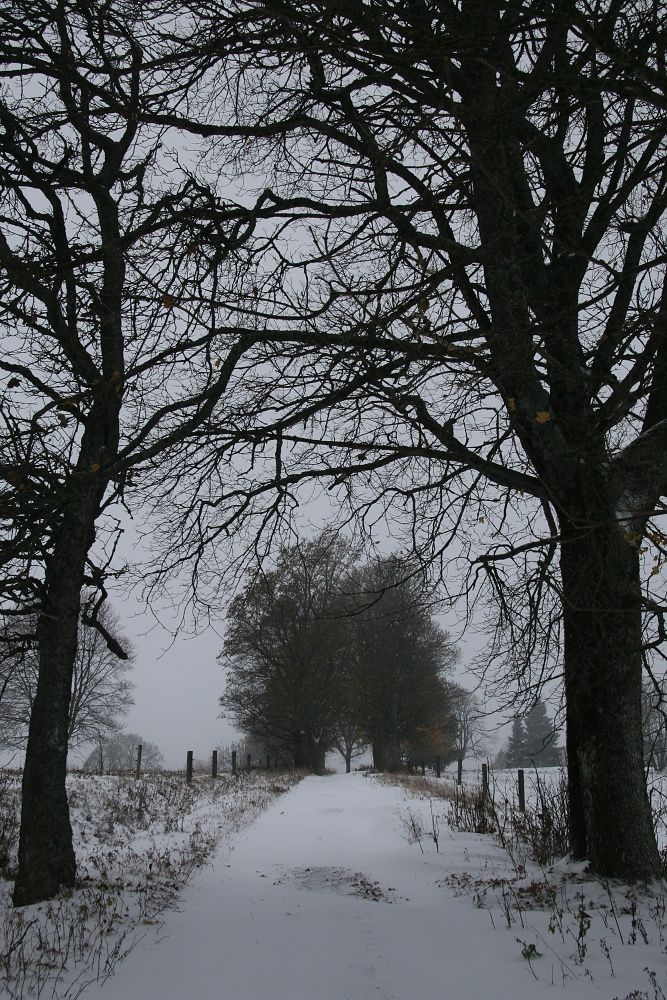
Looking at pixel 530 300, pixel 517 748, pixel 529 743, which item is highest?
pixel 530 300

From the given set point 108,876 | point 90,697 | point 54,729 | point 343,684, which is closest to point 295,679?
point 343,684

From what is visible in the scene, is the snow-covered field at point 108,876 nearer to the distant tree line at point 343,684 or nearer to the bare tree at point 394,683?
the distant tree line at point 343,684

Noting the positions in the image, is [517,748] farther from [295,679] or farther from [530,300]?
[530,300]

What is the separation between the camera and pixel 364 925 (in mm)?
5156

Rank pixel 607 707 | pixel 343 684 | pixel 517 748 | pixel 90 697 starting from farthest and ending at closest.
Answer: pixel 517 748 → pixel 90 697 → pixel 343 684 → pixel 607 707

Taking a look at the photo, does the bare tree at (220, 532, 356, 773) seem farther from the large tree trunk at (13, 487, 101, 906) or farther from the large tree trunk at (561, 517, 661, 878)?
the large tree trunk at (561, 517, 661, 878)

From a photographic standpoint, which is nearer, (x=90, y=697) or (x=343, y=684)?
(x=343, y=684)

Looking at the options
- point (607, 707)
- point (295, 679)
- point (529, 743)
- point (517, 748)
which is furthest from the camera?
point (517, 748)

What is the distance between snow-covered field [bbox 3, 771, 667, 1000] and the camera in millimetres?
3693

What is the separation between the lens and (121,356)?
6344 mm

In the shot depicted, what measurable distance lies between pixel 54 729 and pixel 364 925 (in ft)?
10.5

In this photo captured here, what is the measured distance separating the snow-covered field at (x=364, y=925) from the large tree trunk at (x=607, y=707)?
1.13ft

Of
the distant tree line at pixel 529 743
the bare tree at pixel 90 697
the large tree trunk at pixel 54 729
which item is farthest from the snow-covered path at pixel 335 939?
the distant tree line at pixel 529 743

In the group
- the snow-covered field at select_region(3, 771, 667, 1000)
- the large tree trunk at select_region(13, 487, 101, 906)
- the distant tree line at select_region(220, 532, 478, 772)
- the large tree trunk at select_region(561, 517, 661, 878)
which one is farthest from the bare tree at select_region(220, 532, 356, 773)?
the large tree trunk at select_region(561, 517, 661, 878)
